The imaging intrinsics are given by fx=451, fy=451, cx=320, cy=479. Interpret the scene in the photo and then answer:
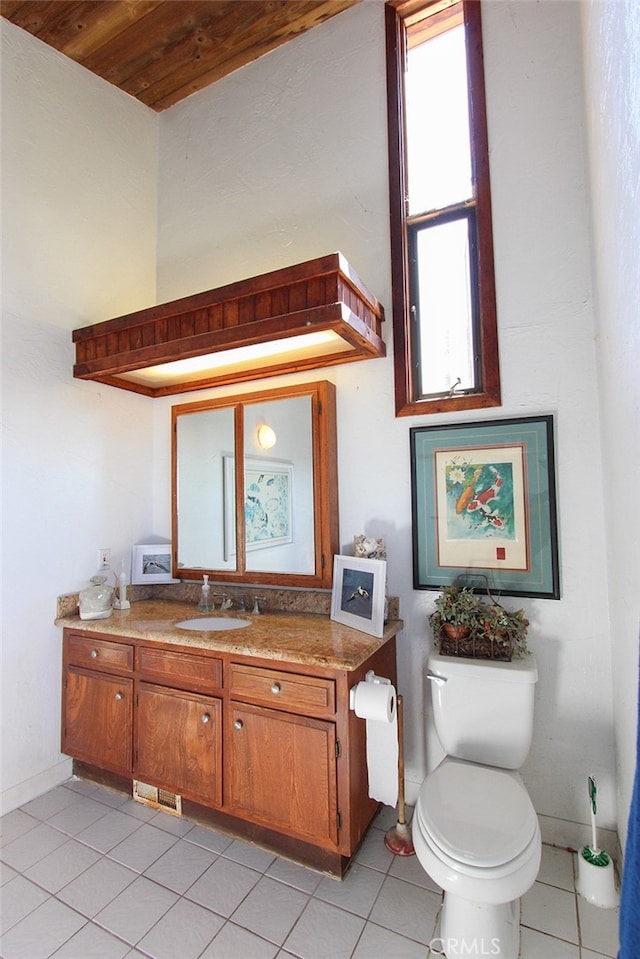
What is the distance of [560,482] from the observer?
1.74 m

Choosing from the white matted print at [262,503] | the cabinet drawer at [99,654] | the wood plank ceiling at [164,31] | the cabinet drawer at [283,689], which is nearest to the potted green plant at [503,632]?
the cabinet drawer at [283,689]

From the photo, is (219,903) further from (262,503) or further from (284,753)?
(262,503)

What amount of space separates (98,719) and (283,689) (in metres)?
1.05

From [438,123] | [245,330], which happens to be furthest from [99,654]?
[438,123]

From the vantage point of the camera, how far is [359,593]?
1.89 m

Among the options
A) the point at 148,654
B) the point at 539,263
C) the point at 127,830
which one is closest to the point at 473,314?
the point at 539,263

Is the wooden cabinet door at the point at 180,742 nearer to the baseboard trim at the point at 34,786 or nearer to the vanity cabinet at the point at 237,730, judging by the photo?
the vanity cabinet at the point at 237,730

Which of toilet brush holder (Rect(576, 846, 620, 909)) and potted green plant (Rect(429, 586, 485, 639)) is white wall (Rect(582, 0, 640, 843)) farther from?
potted green plant (Rect(429, 586, 485, 639))

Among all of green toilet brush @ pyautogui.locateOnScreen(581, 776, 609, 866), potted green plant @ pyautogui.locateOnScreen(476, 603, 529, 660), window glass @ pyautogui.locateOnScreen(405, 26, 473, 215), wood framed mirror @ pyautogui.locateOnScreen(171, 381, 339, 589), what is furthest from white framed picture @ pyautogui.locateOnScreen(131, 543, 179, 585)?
window glass @ pyautogui.locateOnScreen(405, 26, 473, 215)

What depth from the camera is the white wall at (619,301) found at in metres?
1.10

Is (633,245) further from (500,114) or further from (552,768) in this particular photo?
(552,768)

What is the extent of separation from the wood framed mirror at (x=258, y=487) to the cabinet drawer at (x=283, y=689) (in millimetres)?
530

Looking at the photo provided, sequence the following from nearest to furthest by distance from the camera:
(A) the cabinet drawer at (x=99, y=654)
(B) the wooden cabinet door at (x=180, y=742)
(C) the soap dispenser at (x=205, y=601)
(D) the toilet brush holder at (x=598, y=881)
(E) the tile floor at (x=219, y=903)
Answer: (E) the tile floor at (x=219, y=903) < (D) the toilet brush holder at (x=598, y=881) < (B) the wooden cabinet door at (x=180, y=742) < (A) the cabinet drawer at (x=99, y=654) < (C) the soap dispenser at (x=205, y=601)

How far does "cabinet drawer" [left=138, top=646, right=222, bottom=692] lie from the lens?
5.91ft
